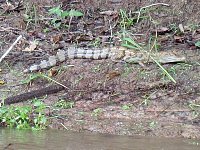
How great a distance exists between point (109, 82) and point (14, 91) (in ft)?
4.47

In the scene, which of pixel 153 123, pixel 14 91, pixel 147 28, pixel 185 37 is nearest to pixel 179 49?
pixel 185 37

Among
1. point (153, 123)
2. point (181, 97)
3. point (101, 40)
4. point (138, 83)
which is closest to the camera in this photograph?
point (153, 123)

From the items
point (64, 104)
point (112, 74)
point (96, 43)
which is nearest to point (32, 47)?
point (96, 43)

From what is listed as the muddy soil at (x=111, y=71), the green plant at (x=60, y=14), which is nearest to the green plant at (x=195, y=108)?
the muddy soil at (x=111, y=71)

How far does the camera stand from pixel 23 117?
19.3 feet

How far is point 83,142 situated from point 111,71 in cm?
213

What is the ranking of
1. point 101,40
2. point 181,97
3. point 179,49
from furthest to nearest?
point 101,40 → point 179,49 → point 181,97

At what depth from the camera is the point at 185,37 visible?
7539mm

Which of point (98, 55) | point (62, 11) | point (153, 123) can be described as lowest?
point (153, 123)

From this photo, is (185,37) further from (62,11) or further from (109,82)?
(62,11)

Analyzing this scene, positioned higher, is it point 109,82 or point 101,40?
point 101,40

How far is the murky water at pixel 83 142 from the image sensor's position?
4.72 meters

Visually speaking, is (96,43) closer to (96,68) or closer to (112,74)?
(96,68)

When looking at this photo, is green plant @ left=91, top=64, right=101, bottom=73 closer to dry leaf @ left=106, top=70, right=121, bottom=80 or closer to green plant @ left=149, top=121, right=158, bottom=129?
dry leaf @ left=106, top=70, right=121, bottom=80
